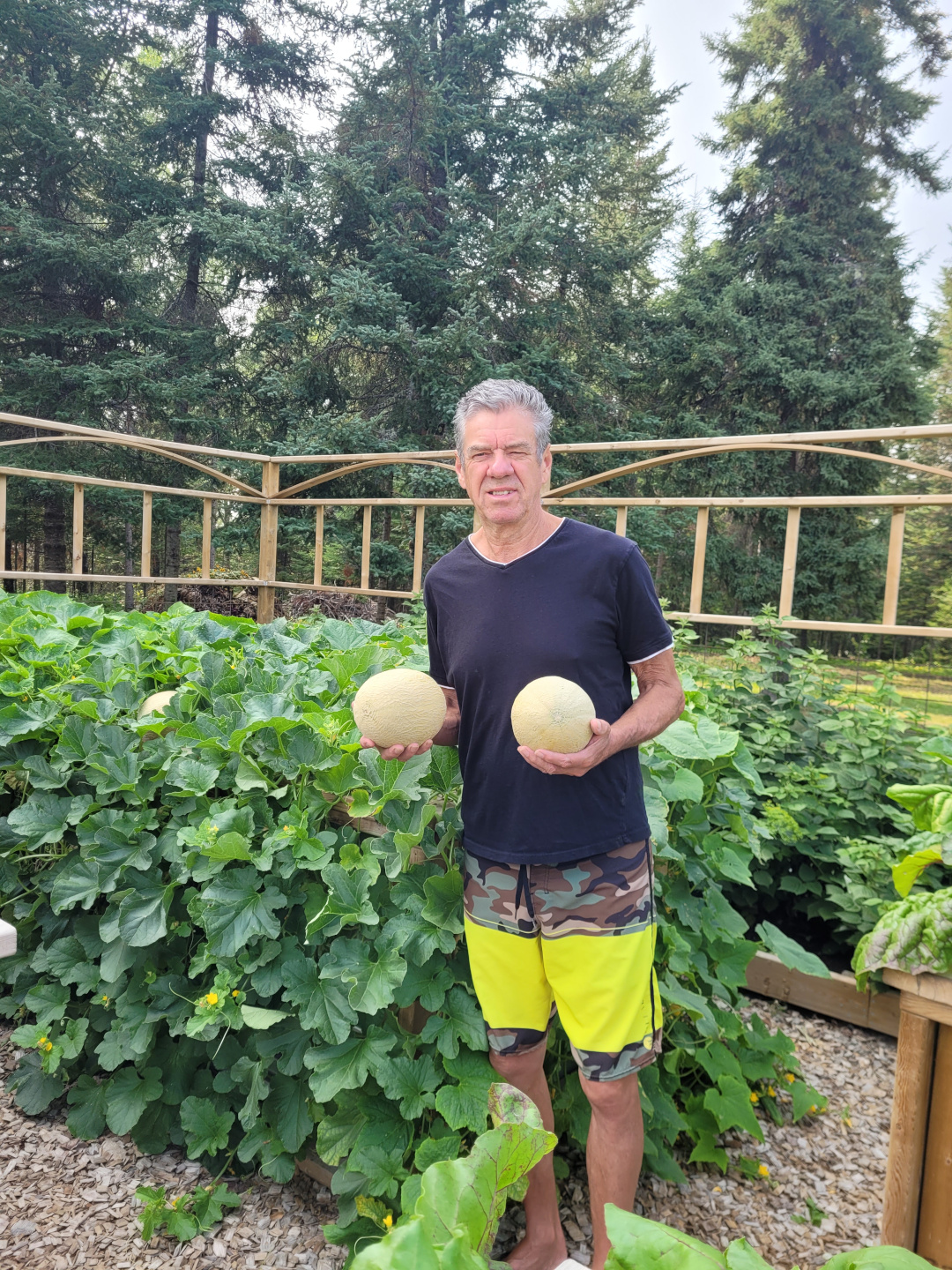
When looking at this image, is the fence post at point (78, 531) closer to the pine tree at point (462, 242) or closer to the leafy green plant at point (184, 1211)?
the leafy green plant at point (184, 1211)

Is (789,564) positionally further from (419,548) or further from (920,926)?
(920,926)

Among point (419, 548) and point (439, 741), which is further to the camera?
point (419, 548)

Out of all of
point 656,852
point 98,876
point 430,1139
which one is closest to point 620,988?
point 656,852

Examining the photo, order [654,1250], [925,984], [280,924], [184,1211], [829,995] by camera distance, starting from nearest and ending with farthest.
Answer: [654,1250]
[925,984]
[280,924]
[184,1211]
[829,995]

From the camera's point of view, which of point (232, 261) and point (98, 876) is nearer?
point (98, 876)

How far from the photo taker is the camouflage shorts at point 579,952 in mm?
1561

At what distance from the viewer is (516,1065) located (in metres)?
1.68

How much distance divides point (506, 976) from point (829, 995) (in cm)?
187

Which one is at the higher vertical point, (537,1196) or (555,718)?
(555,718)

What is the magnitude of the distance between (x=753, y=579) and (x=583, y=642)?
546 inches

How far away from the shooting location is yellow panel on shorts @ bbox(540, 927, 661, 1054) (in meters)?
1.55

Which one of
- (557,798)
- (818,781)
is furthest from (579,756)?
(818,781)

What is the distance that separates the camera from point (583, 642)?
1.57 meters

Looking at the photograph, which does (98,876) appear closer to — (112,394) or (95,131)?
(112,394)
